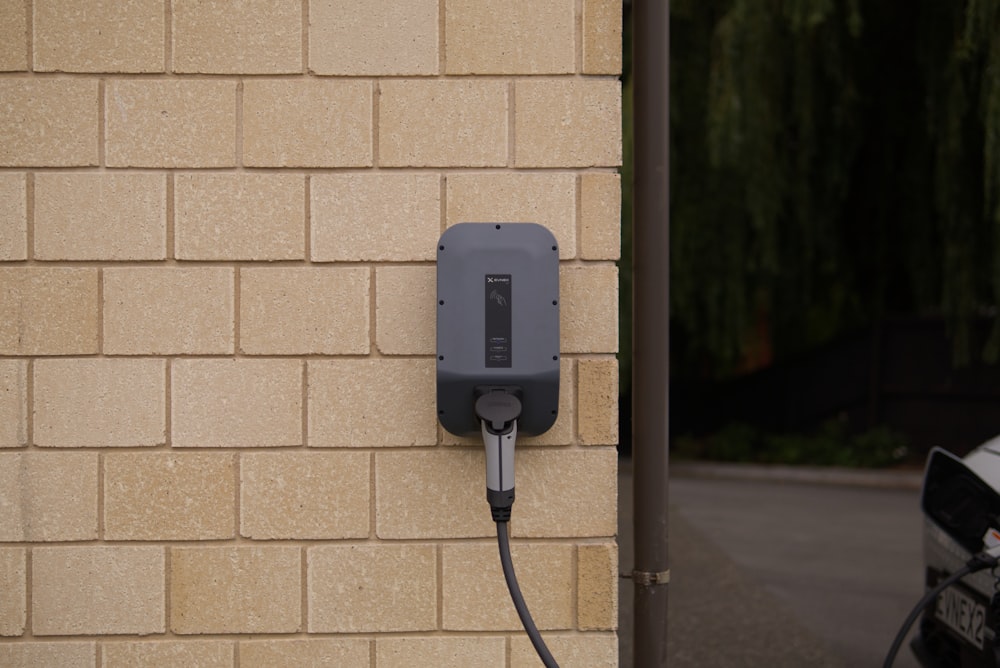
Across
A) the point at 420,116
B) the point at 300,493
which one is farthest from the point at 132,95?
the point at 300,493

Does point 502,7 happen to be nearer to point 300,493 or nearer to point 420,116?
point 420,116

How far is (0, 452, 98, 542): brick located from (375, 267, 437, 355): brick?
699 millimetres

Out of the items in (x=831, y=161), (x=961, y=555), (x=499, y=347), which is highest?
(x=831, y=161)

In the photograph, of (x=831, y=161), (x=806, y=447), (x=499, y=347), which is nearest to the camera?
(x=499, y=347)

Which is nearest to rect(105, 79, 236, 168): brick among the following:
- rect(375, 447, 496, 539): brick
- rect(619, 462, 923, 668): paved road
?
rect(375, 447, 496, 539): brick

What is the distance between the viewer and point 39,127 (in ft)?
7.61

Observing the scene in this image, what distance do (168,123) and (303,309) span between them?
495mm

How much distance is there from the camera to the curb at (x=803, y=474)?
33.5 feet

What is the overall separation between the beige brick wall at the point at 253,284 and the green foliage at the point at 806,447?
961cm

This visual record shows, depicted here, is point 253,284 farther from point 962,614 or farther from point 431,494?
point 962,614

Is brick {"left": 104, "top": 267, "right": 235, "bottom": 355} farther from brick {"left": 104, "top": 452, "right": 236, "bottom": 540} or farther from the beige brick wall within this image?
brick {"left": 104, "top": 452, "right": 236, "bottom": 540}

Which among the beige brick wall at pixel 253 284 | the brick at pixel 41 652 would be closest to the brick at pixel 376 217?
the beige brick wall at pixel 253 284

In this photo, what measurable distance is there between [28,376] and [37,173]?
0.44 metres

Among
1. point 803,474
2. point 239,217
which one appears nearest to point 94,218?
point 239,217
